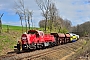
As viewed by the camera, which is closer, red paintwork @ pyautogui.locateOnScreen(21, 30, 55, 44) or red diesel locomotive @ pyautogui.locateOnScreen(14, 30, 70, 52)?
red diesel locomotive @ pyautogui.locateOnScreen(14, 30, 70, 52)

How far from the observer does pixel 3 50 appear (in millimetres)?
28594

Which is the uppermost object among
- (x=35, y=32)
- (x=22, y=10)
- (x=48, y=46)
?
(x=22, y=10)

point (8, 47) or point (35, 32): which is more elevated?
point (35, 32)

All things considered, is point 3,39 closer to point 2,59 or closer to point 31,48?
point 31,48

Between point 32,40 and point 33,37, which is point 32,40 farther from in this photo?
point 33,37

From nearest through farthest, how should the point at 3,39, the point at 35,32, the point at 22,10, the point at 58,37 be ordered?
the point at 35,32 → the point at 3,39 → the point at 58,37 → the point at 22,10

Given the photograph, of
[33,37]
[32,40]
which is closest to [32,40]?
[32,40]

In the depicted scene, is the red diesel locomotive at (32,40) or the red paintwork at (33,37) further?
the red paintwork at (33,37)

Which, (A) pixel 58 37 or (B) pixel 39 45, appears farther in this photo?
(A) pixel 58 37

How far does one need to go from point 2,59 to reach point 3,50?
944 cm

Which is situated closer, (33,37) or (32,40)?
(32,40)

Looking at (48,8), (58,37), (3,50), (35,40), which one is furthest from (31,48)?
(48,8)

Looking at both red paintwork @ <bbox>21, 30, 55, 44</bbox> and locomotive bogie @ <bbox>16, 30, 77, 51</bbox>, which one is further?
red paintwork @ <bbox>21, 30, 55, 44</bbox>

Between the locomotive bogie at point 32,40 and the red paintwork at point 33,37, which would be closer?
the locomotive bogie at point 32,40
